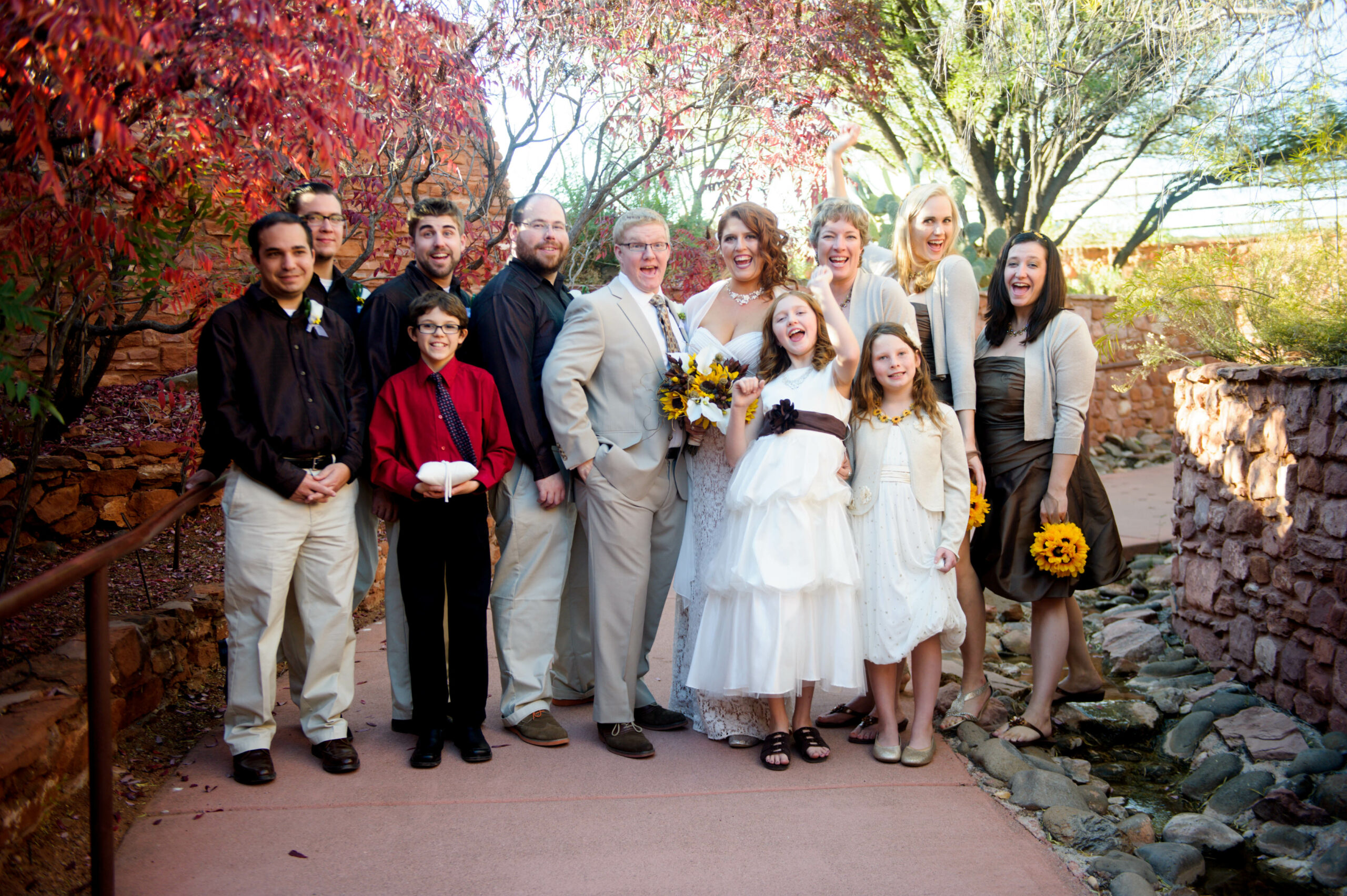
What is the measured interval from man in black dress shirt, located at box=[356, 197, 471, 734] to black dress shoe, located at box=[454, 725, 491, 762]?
0.89ft

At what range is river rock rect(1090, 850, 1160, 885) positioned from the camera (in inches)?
116

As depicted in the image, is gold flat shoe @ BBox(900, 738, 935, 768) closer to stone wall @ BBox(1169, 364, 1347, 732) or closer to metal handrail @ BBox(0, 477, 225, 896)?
stone wall @ BBox(1169, 364, 1347, 732)

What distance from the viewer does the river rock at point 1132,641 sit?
5.62 meters

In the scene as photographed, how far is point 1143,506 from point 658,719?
24.7 ft

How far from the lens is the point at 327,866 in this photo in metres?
2.86

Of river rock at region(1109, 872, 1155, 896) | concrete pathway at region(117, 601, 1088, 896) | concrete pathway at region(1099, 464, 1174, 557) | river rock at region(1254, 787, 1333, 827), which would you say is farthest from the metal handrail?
concrete pathway at region(1099, 464, 1174, 557)

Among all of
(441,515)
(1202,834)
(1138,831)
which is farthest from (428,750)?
(1202,834)

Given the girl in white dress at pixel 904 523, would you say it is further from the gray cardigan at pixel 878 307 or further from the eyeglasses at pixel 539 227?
the eyeglasses at pixel 539 227

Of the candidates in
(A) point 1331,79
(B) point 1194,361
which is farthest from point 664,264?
(A) point 1331,79

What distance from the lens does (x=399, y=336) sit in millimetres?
3852

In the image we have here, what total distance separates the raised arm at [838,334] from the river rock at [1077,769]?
1717 mm

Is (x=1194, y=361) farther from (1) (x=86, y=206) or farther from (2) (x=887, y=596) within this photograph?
(1) (x=86, y=206)

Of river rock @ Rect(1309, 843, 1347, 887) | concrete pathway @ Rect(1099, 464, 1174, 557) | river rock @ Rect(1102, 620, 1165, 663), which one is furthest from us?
concrete pathway @ Rect(1099, 464, 1174, 557)

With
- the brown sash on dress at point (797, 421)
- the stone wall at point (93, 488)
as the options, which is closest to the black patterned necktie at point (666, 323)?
the brown sash on dress at point (797, 421)
